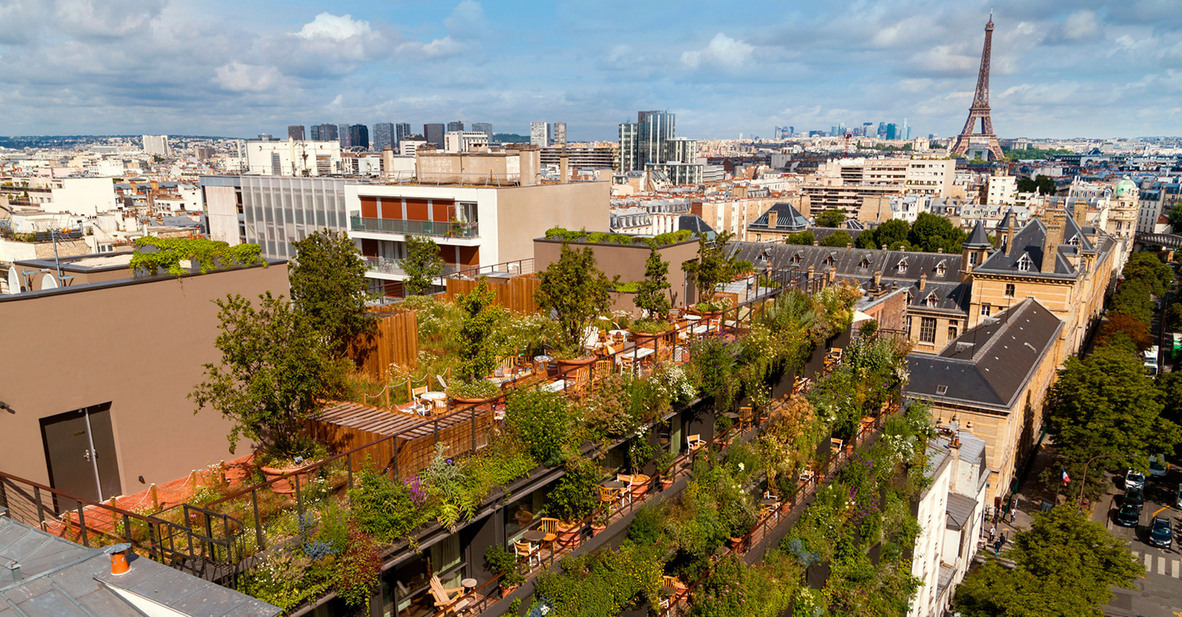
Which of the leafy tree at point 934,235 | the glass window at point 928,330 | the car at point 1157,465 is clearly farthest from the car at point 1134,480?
the leafy tree at point 934,235

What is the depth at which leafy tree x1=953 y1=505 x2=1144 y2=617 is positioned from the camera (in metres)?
27.1

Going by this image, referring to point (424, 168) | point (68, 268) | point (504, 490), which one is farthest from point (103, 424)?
point (424, 168)

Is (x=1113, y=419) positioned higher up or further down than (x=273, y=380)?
further down

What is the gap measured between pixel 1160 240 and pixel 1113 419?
435ft

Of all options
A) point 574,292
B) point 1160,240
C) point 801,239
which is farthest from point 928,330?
point 1160,240

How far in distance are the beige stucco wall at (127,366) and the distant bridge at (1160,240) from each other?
16348cm

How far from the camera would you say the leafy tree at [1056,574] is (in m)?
27.1

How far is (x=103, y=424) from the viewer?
1216 centimetres

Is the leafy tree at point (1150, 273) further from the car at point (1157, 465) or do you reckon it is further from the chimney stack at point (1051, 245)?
the car at point (1157, 465)

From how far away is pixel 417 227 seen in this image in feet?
115

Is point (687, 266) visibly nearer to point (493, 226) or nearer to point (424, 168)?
point (493, 226)

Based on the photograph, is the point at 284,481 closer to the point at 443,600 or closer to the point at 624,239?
the point at 443,600

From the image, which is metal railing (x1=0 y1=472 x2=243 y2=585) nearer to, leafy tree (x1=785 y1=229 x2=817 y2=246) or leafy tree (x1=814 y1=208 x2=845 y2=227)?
leafy tree (x1=785 y1=229 x2=817 y2=246)

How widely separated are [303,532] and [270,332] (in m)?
3.82
